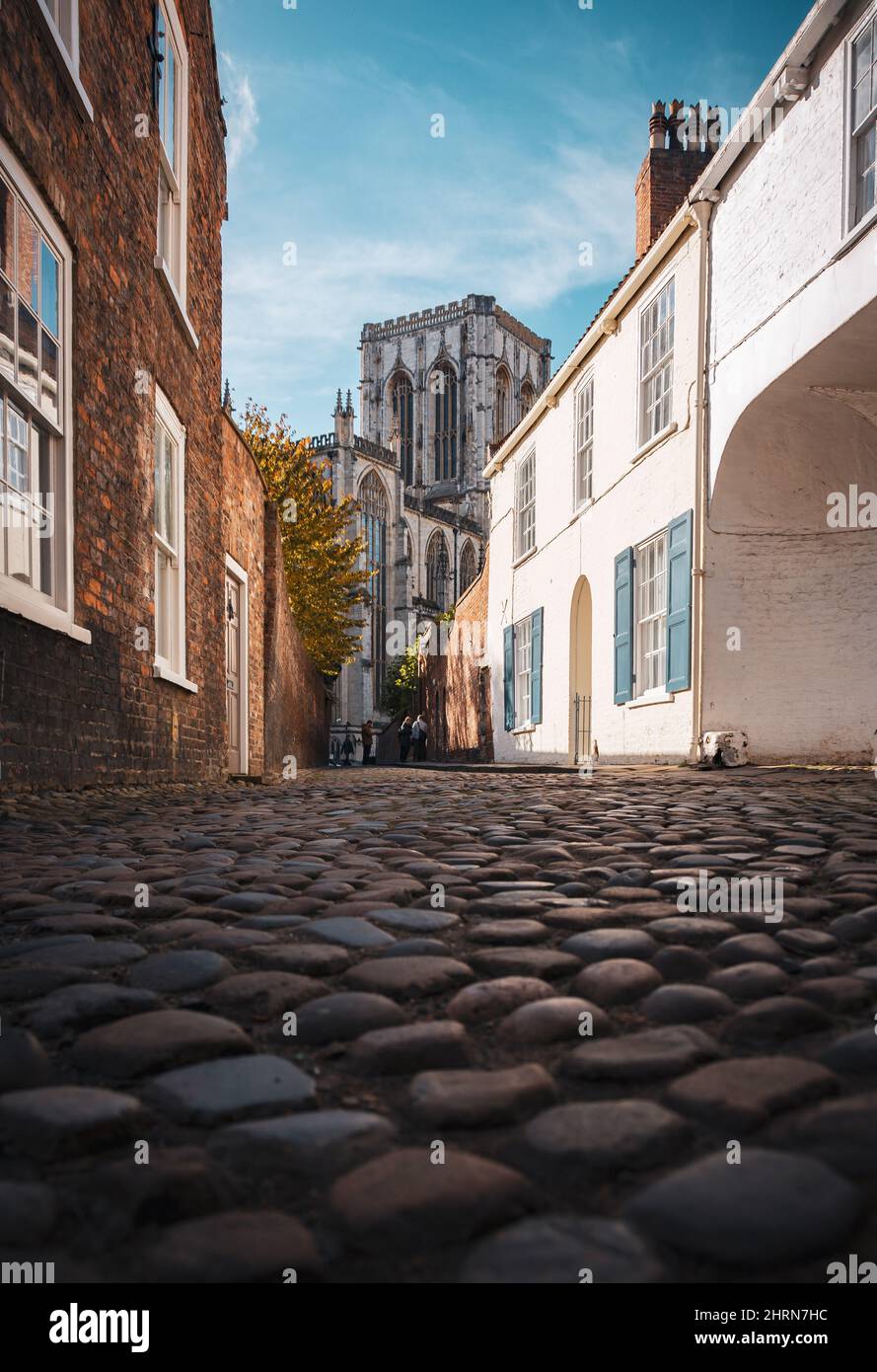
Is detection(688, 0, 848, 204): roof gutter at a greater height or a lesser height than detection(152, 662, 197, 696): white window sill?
greater

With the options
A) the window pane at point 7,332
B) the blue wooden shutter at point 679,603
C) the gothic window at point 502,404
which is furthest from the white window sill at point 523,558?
the gothic window at point 502,404

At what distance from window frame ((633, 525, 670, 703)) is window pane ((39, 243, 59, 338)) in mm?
7231

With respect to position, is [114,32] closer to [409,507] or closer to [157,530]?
[157,530]

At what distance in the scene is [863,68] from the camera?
7.61 meters

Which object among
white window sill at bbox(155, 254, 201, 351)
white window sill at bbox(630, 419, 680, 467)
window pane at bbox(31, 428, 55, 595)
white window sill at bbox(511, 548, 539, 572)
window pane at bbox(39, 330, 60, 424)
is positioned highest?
white window sill at bbox(155, 254, 201, 351)

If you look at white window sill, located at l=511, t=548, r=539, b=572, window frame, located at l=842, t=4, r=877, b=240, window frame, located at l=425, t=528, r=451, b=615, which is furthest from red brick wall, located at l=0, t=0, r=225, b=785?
window frame, located at l=425, t=528, r=451, b=615

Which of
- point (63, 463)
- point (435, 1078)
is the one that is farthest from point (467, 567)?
point (435, 1078)

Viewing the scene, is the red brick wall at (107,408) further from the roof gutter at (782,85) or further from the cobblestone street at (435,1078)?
the roof gutter at (782,85)

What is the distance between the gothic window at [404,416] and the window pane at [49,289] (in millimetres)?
69503

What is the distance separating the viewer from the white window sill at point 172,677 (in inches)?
283

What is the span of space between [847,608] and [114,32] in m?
7.79

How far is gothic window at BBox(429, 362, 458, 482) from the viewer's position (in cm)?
7256

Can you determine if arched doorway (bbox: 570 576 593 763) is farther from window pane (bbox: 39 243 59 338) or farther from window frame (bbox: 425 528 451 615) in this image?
window frame (bbox: 425 528 451 615)

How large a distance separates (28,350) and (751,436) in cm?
698
